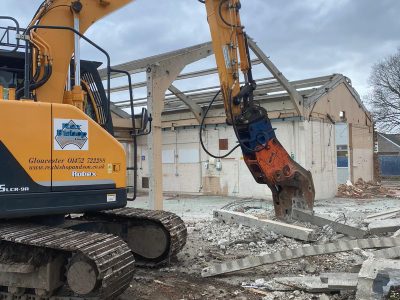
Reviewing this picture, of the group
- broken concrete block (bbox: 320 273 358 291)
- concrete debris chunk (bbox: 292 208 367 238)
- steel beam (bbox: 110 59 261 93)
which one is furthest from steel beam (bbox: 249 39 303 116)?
broken concrete block (bbox: 320 273 358 291)

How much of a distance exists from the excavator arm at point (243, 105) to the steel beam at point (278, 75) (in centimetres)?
565

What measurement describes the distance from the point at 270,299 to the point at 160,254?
2.05 meters

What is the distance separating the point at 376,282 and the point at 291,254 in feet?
6.45

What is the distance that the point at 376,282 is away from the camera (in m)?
4.50

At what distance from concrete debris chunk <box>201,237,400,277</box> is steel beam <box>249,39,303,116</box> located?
816cm

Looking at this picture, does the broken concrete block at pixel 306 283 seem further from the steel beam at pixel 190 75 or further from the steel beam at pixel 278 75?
the steel beam at pixel 190 75

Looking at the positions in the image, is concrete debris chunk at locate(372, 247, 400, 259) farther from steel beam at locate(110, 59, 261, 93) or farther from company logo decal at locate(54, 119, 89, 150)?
steel beam at locate(110, 59, 261, 93)

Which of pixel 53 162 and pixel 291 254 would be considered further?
pixel 291 254

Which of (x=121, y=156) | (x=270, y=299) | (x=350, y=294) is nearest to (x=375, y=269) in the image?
(x=350, y=294)

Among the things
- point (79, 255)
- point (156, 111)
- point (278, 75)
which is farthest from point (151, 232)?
point (278, 75)

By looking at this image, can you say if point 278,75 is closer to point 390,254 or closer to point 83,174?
point 390,254

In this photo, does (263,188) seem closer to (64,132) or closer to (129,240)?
(129,240)

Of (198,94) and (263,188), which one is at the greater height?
(198,94)

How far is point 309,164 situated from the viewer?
16438mm
